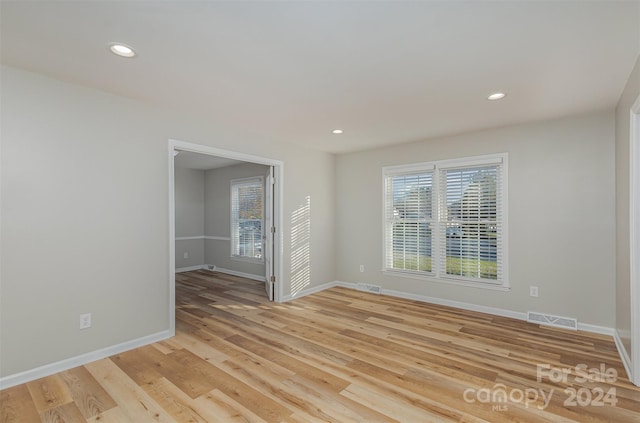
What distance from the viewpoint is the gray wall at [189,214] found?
7270 millimetres

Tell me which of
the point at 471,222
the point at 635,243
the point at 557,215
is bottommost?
the point at 635,243

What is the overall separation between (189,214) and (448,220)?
5.95 metres

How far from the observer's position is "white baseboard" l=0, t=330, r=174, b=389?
7.77 feet

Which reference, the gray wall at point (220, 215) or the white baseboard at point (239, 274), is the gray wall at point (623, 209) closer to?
the white baseboard at point (239, 274)

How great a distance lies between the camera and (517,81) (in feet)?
8.61

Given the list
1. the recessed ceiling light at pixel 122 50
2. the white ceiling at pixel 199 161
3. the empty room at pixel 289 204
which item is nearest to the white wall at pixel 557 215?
the empty room at pixel 289 204

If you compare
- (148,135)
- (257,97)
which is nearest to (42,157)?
(148,135)

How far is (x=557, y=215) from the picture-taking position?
3635 mm

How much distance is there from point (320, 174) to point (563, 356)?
4.01 m

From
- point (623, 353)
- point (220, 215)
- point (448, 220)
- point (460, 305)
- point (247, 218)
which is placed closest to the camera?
point (623, 353)

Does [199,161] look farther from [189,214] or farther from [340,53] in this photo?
[340,53]

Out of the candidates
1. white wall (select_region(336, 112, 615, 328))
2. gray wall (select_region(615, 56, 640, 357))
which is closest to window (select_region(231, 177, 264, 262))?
white wall (select_region(336, 112, 615, 328))

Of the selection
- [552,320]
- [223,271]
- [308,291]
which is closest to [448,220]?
[552,320]

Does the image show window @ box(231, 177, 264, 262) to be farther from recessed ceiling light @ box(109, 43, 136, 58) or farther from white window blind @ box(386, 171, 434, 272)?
recessed ceiling light @ box(109, 43, 136, 58)
